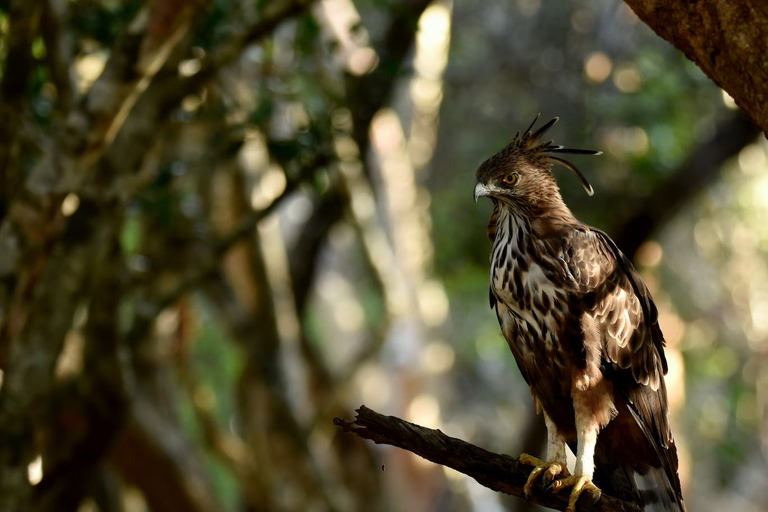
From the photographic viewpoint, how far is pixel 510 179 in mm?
3924

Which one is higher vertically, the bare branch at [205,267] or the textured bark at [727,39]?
the textured bark at [727,39]

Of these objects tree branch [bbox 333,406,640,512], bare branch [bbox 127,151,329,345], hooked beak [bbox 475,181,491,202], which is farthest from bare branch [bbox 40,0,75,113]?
tree branch [bbox 333,406,640,512]

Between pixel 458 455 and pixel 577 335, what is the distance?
743 millimetres

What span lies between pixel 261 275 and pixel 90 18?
3.21m

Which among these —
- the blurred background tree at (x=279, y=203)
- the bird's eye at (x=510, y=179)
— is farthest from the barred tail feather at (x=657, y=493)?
the blurred background tree at (x=279, y=203)

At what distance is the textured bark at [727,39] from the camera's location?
115 inches

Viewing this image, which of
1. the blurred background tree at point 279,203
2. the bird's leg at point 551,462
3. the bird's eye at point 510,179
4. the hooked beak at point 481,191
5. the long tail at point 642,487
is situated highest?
the bird's eye at point 510,179

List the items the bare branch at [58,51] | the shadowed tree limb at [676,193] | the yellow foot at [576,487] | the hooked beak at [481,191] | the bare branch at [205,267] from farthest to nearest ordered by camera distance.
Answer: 1. the shadowed tree limb at [676,193]
2. the bare branch at [205,267]
3. the bare branch at [58,51]
4. the hooked beak at [481,191]
5. the yellow foot at [576,487]

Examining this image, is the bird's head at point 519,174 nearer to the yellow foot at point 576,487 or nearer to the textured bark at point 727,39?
the textured bark at point 727,39

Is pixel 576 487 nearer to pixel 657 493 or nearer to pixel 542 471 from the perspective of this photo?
pixel 542 471

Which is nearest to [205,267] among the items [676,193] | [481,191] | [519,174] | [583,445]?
[481,191]

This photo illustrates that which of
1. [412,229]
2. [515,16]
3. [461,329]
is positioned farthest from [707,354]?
[412,229]

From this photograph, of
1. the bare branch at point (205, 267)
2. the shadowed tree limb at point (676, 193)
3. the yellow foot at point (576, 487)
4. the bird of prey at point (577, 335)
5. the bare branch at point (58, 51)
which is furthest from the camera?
the shadowed tree limb at point (676, 193)

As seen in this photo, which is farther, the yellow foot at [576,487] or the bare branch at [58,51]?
the bare branch at [58,51]
